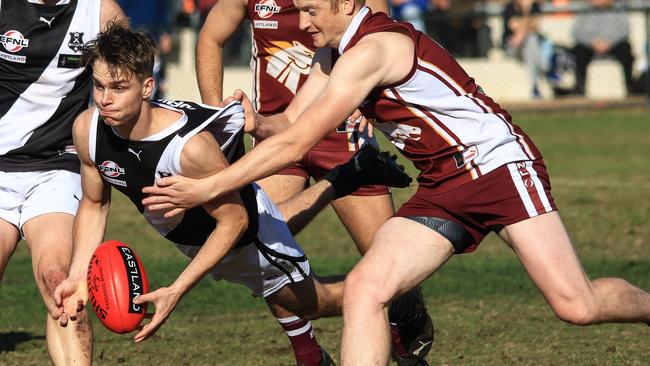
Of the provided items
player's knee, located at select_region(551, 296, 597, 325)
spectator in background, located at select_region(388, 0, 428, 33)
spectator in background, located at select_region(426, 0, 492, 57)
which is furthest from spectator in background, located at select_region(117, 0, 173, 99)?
player's knee, located at select_region(551, 296, 597, 325)

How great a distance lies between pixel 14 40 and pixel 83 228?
1.26 meters

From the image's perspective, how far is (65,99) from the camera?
268 inches

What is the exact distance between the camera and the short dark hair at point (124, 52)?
564 cm

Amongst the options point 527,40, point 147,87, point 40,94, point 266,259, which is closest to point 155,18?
point 527,40

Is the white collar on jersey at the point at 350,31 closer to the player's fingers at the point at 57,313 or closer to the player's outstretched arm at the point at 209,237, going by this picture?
the player's outstretched arm at the point at 209,237

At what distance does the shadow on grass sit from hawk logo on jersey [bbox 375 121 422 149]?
3060mm

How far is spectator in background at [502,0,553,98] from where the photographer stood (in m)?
24.1

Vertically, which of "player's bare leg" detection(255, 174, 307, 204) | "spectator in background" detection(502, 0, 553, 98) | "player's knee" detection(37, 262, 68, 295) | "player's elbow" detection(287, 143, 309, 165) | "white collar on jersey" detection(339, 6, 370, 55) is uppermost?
"white collar on jersey" detection(339, 6, 370, 55)

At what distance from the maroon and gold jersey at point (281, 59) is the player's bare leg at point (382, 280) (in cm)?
176

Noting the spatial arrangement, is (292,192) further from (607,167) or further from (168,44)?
(168,44)

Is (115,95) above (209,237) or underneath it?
above

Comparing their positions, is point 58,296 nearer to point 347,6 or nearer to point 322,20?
point 322,20

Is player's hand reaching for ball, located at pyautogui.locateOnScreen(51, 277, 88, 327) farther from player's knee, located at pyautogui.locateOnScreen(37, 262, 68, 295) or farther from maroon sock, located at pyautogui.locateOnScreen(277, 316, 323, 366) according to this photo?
maroon sock, located at pyautogui.locateOnScreen(277, 316, 323, 366)

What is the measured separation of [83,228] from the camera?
242 inches
